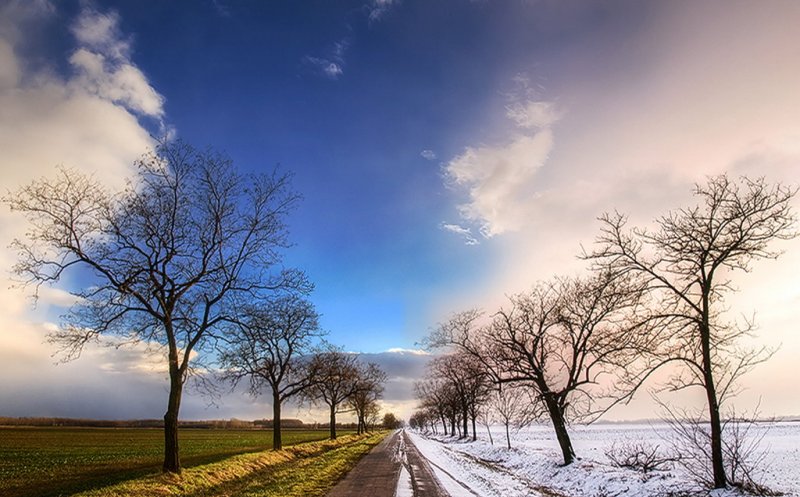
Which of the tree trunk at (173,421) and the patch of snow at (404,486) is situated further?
the tree trunk at (173,421)

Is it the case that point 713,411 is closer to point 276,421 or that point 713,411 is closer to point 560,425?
point 560,425

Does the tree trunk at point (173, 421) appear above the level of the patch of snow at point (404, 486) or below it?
above

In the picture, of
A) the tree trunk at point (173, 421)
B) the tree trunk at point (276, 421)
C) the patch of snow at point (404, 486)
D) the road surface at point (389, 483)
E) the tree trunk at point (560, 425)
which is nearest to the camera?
the patch of snow at point (404, 486)

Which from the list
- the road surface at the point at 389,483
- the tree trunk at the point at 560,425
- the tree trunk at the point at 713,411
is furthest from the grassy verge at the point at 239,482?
the tree trunk at the point at 713,411

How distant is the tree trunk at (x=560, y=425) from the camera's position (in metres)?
22.7

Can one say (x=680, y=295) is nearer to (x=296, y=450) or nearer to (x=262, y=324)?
(x=262, y=324)

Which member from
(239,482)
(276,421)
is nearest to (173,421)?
(239,482)

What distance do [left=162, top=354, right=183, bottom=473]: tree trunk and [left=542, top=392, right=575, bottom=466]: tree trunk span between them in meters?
17.9

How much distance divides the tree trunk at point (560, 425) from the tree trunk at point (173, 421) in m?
17.9

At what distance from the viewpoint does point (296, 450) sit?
115 feet

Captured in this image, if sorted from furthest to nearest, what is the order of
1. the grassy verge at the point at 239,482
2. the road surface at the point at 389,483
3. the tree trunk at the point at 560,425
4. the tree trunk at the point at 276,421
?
the tree trunk at the point at 276,421, the tree trunk at the point at 560,425, the road surface at the point at 389,483, the grassy verge at the point at 239,482

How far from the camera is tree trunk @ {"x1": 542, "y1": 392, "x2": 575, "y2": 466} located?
74.5 ft

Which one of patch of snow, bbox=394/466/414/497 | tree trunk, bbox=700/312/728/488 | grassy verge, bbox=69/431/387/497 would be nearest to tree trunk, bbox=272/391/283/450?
grassy verge, bbox=69/431/387/497

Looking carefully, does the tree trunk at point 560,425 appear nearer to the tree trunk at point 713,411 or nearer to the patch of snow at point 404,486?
Result: the patch of snow at point 404,486
